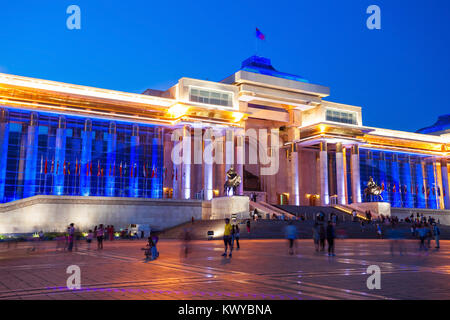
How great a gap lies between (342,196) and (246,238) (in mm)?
32329

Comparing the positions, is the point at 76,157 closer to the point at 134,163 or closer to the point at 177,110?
the point at 134,163

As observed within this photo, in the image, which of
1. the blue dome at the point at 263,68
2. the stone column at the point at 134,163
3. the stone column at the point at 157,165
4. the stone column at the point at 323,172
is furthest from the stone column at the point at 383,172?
the stone column at the point at 134,163

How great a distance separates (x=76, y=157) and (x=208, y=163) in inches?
630

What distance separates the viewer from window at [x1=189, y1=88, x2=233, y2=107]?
54681 millimetres

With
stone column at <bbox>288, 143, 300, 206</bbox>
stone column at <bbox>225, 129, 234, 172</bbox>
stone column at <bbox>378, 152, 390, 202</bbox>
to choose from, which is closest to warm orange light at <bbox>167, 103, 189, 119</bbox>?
stone column at <bbox>225, 129, 234, 172</bbox>

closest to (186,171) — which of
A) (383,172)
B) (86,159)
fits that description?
(86,159)

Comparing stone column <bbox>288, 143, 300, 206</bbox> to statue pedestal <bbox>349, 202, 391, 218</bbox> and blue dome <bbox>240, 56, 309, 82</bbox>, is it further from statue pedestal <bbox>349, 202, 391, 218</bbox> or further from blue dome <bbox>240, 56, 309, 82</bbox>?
blue dome <bbox>240, 56, 309, 82</bbox>

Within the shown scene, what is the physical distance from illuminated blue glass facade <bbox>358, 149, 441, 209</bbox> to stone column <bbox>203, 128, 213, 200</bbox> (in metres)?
30.8

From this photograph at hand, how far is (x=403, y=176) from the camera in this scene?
256 feet

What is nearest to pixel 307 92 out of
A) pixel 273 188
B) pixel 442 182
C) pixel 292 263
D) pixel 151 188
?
pixel 273 188
